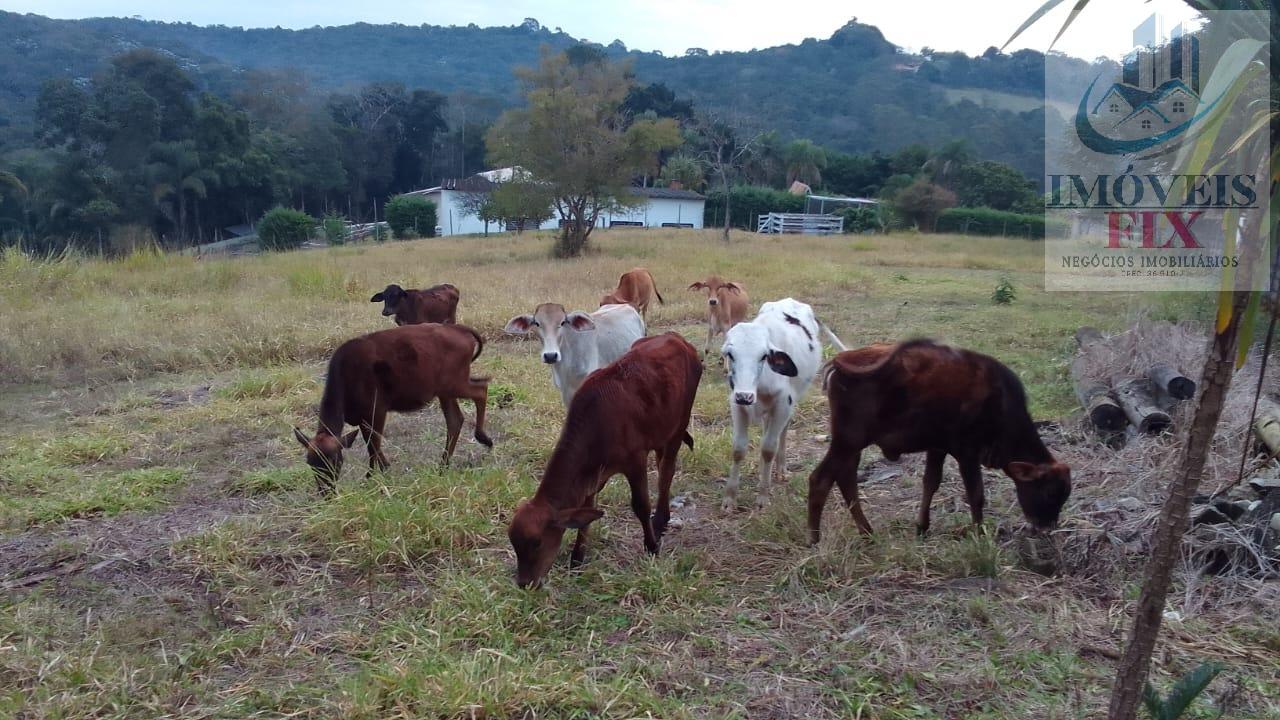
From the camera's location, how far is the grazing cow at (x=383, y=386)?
214 inches

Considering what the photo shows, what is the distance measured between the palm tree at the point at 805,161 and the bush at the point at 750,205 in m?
3.75

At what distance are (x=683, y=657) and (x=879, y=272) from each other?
17.6 meters

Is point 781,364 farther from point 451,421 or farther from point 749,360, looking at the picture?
point 451,421

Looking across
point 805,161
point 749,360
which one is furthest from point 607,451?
point 805,161

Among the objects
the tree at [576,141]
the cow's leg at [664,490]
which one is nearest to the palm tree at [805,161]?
the tree at [576,141]

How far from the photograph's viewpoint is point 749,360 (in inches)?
202

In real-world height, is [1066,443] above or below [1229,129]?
below

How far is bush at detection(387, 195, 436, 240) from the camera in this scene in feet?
132

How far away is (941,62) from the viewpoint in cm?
5844

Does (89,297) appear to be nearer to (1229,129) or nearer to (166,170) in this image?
(166,170)

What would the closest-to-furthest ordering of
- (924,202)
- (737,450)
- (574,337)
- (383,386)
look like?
(737,450) < (383,386) < (574,337) < (924,202)

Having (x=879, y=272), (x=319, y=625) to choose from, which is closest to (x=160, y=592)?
(x=319, y=625)

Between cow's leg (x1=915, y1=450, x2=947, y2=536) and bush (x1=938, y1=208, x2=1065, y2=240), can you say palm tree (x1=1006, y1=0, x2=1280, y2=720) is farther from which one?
bush (x1=938, y1=208, x2=1065, y2=240)

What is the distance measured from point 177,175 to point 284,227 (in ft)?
20.8
